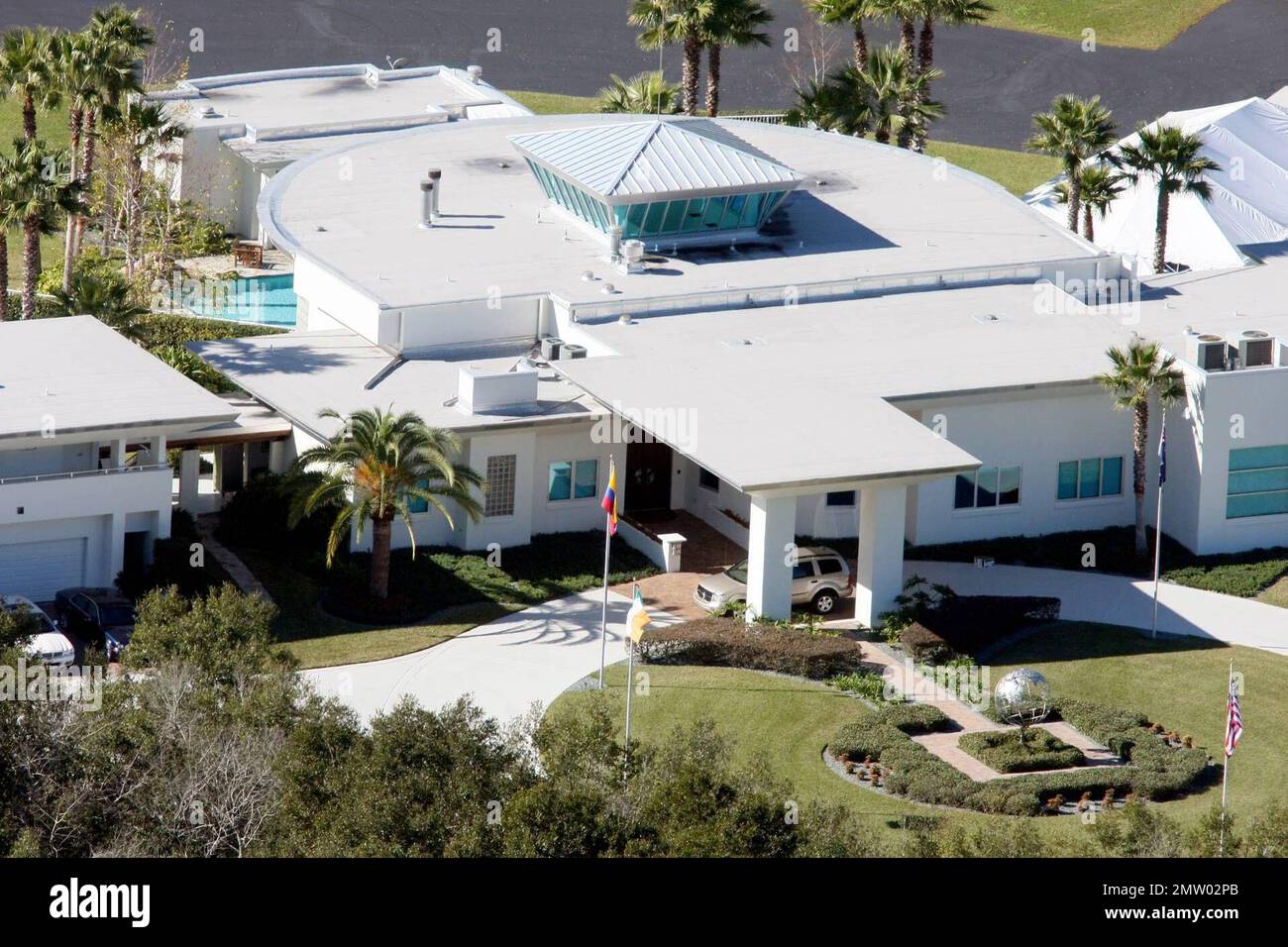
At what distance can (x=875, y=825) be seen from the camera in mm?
37094

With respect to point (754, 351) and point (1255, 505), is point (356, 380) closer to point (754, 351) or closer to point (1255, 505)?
point (754, 351)

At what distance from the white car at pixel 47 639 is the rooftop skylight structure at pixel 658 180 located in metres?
22.0

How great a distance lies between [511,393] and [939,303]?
14.1m

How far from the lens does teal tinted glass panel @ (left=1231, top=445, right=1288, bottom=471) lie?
5362 centimetres

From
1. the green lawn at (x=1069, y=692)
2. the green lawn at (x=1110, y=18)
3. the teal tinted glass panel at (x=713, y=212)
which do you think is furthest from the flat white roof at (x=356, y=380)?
the green lawn at (x=1110, y=18)

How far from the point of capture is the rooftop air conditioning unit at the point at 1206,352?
52719 millimetres

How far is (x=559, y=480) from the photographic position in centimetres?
5266

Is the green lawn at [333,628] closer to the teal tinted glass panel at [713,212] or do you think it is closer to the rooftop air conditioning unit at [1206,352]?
the teal tinted glass panel at [713,212]

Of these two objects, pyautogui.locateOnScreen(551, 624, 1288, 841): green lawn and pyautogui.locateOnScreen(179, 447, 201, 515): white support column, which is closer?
pyautogui.locateOnScreen(551, 624, 1288, 841): green lawn

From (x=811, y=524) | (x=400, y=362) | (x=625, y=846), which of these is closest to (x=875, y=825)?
(x=625, y=846)

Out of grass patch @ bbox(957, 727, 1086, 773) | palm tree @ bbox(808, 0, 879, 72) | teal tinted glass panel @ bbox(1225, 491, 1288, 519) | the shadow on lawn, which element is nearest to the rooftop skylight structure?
palm tree @ bbox(808, 0, 879, 72)

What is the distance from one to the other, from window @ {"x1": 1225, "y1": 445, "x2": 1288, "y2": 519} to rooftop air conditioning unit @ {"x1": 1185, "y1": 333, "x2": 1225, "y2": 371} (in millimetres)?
2392

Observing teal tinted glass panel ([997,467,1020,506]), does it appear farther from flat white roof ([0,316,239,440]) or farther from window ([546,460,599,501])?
flat white roof ([0,316,239,440])

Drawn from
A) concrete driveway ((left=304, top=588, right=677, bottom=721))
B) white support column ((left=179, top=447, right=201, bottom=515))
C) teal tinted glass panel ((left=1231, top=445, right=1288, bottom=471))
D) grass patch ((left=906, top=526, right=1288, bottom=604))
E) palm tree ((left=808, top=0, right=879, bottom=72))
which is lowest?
concrete driveway ((left=304, top=588, right=677, bottom=721))
